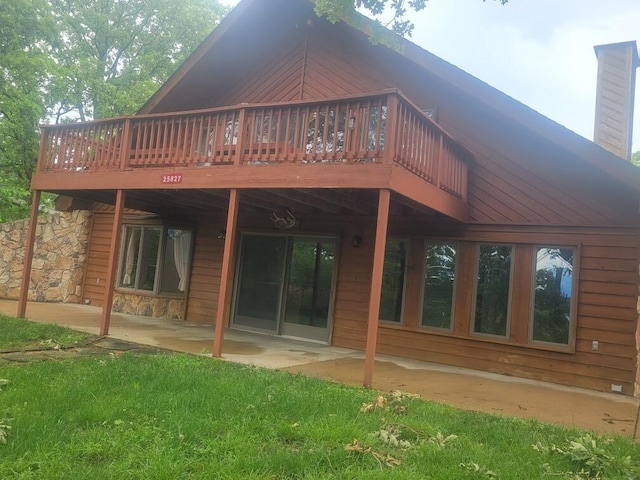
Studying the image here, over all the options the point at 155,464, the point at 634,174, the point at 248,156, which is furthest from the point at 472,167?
the point at 155,464

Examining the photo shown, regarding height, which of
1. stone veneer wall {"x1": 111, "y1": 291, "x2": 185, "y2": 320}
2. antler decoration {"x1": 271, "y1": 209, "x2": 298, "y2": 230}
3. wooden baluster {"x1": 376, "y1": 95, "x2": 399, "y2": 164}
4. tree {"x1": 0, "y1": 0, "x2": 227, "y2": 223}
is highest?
tree {"x1": 0, "y1": 0, "x2": 227, "y2": 223}

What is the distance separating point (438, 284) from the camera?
7895 mm

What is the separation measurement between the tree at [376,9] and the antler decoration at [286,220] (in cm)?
352

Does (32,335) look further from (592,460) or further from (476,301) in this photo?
(592,460)

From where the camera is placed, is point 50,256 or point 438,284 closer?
point 438,284

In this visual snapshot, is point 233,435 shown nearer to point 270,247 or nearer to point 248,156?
point 248,156

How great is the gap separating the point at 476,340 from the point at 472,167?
2595 millimetres

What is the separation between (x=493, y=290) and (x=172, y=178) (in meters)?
4.90

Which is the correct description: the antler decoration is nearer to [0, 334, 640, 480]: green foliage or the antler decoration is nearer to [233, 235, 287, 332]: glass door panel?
[233, 235, 287, 332]: glass door panel

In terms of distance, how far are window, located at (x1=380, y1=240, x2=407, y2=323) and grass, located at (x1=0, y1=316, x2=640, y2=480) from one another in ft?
11.1

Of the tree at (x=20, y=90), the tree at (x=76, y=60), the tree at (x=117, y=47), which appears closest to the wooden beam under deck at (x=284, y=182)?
the tree at (x=20, y=90)

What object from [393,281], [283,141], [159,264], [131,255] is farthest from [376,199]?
[131,255]

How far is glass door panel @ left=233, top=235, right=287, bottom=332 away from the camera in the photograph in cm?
956

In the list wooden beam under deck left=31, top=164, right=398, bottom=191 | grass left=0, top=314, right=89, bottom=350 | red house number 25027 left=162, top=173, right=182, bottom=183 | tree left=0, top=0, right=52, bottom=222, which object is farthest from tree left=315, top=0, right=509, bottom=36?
tree left=0, top=0, right=52, bottom=222
